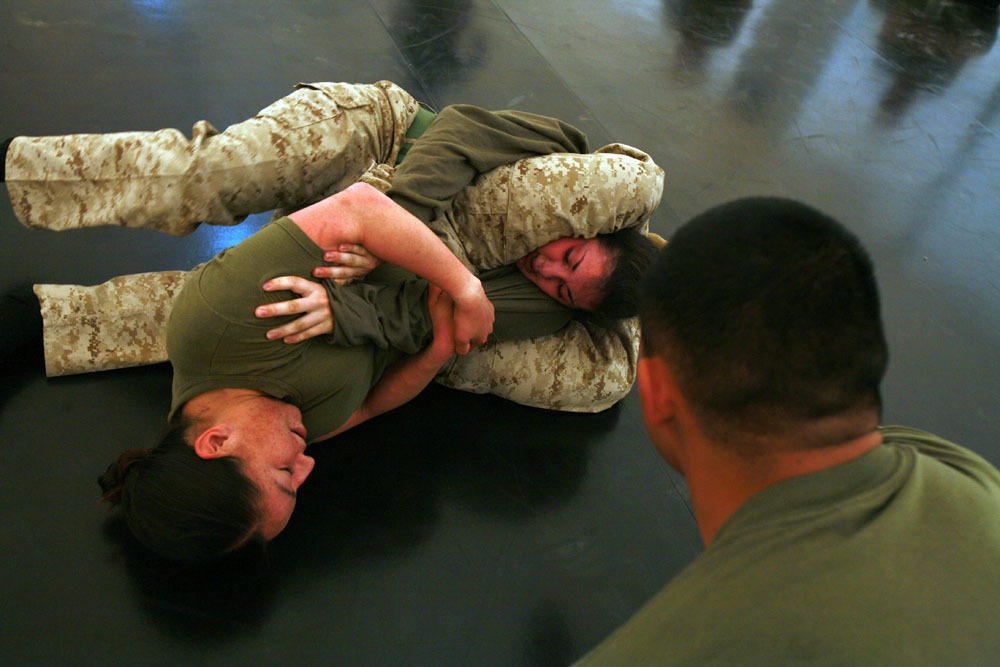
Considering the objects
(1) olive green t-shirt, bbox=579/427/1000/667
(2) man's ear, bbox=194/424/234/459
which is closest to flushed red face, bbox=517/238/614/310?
(2) man's ear, bbox=194/424/234/459

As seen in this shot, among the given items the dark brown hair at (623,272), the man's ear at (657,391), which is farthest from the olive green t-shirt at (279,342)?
the man's ear at (657,391)

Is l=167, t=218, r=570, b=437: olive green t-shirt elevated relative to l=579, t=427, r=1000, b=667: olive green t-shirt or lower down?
lower down

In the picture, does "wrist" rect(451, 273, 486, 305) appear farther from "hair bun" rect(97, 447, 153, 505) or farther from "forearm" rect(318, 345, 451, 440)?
"hair bun" rect(97, 447, 153, 505)

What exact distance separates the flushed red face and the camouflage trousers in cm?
5

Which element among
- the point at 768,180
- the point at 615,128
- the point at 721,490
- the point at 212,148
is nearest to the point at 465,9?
the point at 615,128

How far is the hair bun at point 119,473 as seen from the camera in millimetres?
1523

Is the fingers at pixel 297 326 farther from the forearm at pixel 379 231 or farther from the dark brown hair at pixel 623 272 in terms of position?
the dark brown hair at pixel 623 272

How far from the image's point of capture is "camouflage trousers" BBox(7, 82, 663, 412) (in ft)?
6.17

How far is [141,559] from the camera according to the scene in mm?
1640

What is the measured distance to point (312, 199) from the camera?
2125 millimetres

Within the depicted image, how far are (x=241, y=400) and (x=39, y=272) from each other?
3.41 feet

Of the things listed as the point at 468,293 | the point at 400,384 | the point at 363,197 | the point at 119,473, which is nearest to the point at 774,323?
the point at 468,293

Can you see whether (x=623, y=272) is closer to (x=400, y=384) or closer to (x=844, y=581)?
(x=400, y=384)

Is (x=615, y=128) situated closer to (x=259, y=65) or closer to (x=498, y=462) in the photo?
(x=259, y=65)
